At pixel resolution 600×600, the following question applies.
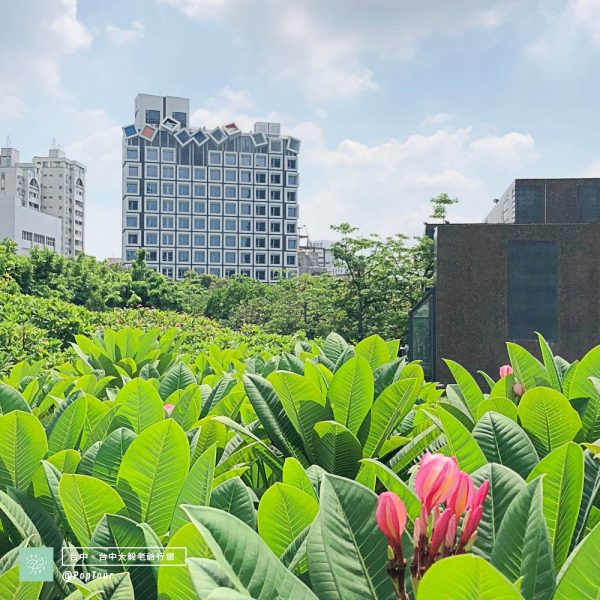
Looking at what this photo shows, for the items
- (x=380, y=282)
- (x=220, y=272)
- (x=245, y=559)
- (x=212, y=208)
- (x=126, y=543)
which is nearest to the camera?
(x=245, y=559)

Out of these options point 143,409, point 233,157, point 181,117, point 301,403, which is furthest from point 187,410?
point 181,117

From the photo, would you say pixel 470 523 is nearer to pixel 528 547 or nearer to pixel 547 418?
pixel 528 547

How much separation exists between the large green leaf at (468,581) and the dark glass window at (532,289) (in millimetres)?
12578

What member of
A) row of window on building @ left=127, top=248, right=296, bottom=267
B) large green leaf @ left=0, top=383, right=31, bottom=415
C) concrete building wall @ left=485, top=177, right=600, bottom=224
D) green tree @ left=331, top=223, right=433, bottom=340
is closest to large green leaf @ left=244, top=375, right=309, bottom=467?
large green leaf @ left=0, top=383, right=31, bottom=415

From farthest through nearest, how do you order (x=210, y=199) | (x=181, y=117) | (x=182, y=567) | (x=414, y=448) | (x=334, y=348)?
(x=181, y=117)
(x=210, y=199)
(x=334, y=348)
(x=414, y=448)
(x=182, y=567)

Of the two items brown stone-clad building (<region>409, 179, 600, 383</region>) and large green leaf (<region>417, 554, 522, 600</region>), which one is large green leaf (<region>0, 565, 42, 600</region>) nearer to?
large green leaf (<region>417, 554, 522, 600</region>)

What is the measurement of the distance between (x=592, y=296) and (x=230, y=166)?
6835cm

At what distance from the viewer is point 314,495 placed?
92 centimetres

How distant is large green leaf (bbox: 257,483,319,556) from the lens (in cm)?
80

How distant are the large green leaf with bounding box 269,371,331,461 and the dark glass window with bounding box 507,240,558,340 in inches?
466

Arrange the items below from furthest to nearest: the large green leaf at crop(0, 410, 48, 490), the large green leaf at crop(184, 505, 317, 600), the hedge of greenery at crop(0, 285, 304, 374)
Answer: the hedge of greenery at crop(0, 285, 304, 374)
the large green leaf at crop(0, 410, 48, 490)
the large green leaf at crop(184, 505, 317, 600)

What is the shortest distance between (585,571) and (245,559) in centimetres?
29

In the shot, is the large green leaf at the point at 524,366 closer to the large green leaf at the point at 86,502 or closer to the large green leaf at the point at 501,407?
the large green leaf at the point at 501,407

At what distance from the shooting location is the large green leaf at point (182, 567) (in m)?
0.75
